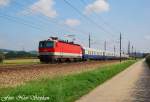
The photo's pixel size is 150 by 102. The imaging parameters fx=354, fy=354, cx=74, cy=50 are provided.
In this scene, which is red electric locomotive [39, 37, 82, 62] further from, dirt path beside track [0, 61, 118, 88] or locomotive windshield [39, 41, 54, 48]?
dirt path beside track [0, 61, 118, 88]

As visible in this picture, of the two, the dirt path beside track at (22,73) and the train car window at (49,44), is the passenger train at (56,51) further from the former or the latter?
the dirt path beside track at (22,73)

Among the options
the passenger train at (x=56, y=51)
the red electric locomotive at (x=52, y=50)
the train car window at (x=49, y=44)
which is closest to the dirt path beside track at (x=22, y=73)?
the red electric locomotive at (x=52, y=50)

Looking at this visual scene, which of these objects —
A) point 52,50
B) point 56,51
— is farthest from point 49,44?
point 56,51

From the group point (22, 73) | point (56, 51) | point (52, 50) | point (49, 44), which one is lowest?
point (22, 73)

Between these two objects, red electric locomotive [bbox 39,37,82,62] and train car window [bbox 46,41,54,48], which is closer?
red electric locomotive [bbox 39,37,82,62]

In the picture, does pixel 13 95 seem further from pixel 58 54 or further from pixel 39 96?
pixel 58 54

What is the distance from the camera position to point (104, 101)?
14.0 m

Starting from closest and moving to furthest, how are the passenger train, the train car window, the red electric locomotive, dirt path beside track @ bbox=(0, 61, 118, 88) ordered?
dirt path beside track @ bbox=(0, 61, 118, 88)
the red electric locomotive
the passenger train
the train car window

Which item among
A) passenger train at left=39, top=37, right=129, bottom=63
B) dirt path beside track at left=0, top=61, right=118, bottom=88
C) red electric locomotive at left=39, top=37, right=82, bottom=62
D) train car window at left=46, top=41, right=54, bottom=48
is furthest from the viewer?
train car window at left=46, top=41, right=54, bottom=48

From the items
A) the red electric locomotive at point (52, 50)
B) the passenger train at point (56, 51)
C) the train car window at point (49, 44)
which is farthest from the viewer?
the train car window at point (49, 44)

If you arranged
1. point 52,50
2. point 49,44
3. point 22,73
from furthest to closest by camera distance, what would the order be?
point 49,44
point 52,50
point 22,73

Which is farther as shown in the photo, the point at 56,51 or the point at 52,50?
the point at 56,51

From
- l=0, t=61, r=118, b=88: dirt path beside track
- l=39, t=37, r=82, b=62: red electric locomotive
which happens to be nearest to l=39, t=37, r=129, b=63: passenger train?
l=39, t=37, r=82, b=62: red electric locomotive

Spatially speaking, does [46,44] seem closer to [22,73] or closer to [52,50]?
[52,50]
